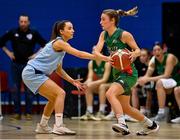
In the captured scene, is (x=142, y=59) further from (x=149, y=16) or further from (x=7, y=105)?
(x=7, y=105)

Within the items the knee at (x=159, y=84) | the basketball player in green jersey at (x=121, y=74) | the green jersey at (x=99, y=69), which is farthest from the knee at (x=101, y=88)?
the basketball player in green jersey at (x=121, y=74)

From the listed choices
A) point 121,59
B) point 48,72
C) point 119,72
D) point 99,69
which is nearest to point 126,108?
point 119,72

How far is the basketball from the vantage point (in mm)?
7047

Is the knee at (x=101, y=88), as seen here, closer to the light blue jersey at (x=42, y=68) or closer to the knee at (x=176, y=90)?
the knee at (x=176, y=90)

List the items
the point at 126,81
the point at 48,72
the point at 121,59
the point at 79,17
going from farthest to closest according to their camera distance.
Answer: the point at 79,17, the point at 48,72, the point at 126,81, the point at 121,59

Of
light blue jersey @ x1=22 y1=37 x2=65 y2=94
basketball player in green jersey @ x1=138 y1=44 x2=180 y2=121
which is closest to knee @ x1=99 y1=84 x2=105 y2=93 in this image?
basketball player in green jersey @ x1=138 y1=44 x2=180 y2=121

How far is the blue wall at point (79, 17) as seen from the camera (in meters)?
13.2

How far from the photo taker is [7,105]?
13094 mm

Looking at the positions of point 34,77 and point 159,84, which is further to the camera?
point 159,84

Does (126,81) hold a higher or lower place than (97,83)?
higher

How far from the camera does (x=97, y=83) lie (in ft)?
36.7

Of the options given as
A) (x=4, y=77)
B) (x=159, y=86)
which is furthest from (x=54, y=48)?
(x=4, y=77)

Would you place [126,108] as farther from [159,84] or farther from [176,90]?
[159,84]

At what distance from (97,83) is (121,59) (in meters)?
4.18
